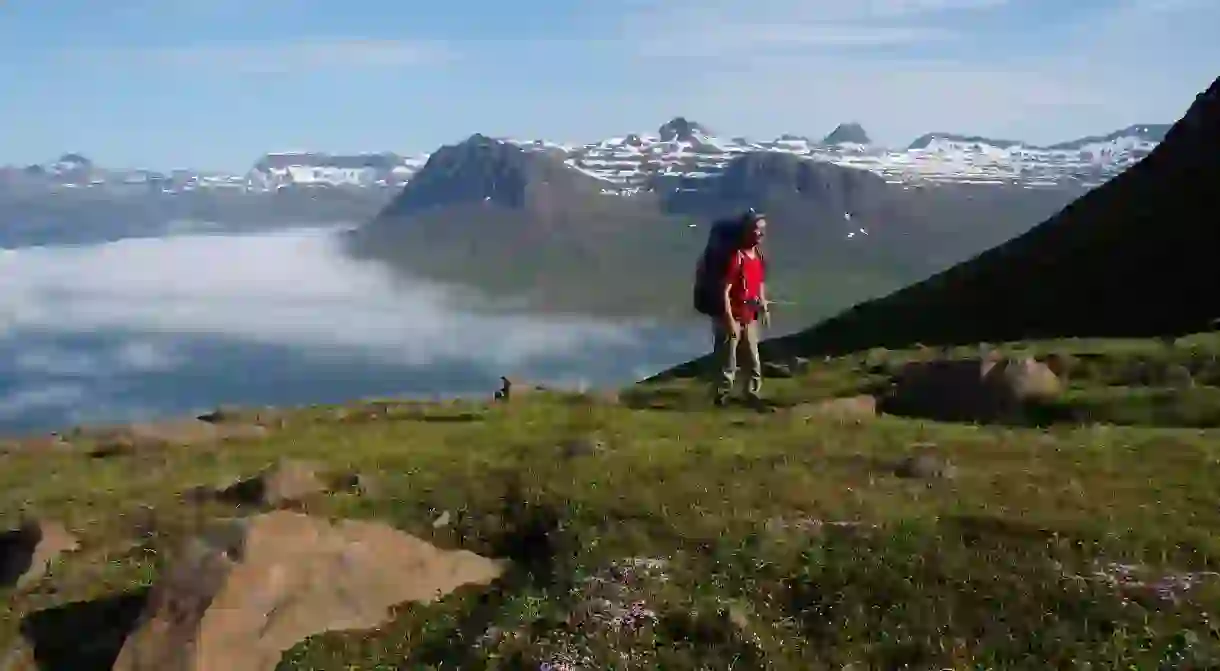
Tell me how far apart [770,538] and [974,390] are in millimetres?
17302

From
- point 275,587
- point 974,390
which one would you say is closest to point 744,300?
point 974,390

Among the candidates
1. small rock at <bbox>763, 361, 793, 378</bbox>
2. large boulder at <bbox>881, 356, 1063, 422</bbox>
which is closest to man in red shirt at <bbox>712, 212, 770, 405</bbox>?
large boulder at <bbox>881, 356, 1063, 422</bbox>

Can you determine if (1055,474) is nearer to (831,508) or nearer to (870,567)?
(831,508)

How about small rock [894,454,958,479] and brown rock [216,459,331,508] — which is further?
brown rock [216,459,331,508]

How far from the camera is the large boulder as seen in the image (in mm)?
33531

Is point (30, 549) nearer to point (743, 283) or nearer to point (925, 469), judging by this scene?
point (925, 469)

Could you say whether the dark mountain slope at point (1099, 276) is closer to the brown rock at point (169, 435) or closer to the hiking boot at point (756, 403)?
the hiking boot at point (756, 403)

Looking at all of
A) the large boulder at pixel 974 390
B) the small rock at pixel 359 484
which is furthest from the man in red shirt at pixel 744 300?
the small rock at pixel 359 484

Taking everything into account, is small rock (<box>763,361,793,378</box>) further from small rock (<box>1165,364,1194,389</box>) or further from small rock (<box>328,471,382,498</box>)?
small rock (<box>328,471,382,498</box>)

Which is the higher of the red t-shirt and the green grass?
the red t-shirt

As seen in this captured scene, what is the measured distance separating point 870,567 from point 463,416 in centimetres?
2299

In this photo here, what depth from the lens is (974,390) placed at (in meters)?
34.3

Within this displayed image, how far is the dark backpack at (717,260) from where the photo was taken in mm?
30938

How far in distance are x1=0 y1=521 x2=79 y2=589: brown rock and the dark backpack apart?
1706 cm
